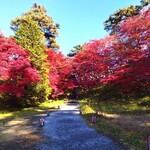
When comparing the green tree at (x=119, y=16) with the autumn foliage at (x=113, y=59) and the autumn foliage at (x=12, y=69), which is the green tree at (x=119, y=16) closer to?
the autumn foliage at (x=113, y=59)

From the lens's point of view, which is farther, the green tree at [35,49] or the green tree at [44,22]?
the green tree at [44,22]

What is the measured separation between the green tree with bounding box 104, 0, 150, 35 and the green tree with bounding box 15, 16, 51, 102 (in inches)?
720

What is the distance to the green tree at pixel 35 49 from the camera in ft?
91.7

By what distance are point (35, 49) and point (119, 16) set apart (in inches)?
861

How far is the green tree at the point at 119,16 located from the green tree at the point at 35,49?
18281 mm

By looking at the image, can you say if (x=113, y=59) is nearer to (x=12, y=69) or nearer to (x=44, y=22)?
(x=12, y=69)

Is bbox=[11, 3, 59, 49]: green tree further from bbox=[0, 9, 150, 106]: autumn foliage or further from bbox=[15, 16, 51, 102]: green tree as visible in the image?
bbox=[15, 16, 51, 102]: green tree

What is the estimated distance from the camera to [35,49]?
2855 cm

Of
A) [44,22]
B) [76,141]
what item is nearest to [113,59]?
[76,141]

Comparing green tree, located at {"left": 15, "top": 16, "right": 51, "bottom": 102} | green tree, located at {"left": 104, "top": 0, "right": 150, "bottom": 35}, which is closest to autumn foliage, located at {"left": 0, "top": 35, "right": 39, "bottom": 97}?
green tree, located at {"left": 15, "top": 16, "right": 51, "bottom": 102}

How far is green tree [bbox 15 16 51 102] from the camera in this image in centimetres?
2795

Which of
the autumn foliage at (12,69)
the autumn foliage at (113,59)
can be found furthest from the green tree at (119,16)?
the autumn foliage at (12,69)

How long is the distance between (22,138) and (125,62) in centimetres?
2046

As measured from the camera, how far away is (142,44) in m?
26.0
